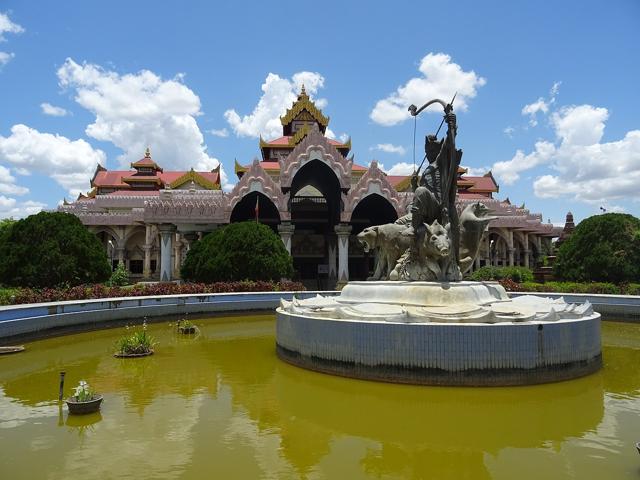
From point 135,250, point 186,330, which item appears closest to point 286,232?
point 186,330

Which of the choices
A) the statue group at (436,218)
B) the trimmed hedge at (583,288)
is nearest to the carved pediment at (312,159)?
the trimmed hedge at (583,288)

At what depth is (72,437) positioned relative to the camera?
5797mm

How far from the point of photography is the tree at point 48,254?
2039cm

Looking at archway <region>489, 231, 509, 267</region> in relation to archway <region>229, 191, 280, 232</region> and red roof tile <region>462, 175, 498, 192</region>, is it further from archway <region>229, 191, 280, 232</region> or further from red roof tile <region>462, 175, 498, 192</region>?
archway <region>229, 191, 280, 232</region>

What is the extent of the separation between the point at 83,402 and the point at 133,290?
15.5m

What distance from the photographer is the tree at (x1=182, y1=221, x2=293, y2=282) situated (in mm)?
24500

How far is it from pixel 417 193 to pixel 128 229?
39029 millimetres

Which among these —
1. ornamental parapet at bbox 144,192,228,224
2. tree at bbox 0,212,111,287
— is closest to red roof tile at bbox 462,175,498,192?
ornamental parapet at bbox 144,192,228,224

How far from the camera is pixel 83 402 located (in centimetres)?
652

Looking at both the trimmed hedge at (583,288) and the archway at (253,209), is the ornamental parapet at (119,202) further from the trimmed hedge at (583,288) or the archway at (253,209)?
the trimmed hedge at (583,288)

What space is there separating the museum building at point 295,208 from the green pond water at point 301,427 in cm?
1765

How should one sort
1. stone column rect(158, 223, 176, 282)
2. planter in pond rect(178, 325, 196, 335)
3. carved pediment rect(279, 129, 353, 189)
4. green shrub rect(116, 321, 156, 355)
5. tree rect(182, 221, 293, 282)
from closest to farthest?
1. green shrub rect(116, 321, 156, 355)
2. planter in pond rect(178, 325, 196, 335)
3. tree rect(182, 221, 293, 282)
4. carved pediment rect(279, 129, 353, 189)
5. stone column rect(158, 223, 176, 282)

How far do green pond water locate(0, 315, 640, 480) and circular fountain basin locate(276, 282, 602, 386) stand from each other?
27 centimetres

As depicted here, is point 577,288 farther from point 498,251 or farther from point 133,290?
point 498,251
